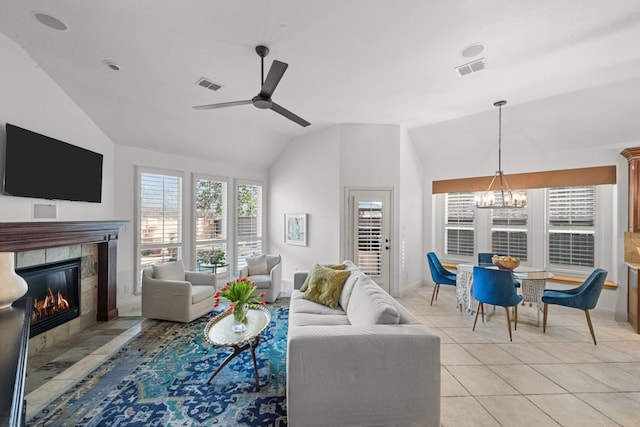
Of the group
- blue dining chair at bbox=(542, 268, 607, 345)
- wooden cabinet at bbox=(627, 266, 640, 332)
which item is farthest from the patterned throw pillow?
wooden cabinet at bbox=(627, 266, 640, 332)

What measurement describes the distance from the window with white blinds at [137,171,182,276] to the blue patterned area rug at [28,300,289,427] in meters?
1.97

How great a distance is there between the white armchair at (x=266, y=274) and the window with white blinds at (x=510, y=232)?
14.0ft

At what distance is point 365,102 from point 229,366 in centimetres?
377

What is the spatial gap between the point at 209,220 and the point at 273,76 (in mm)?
3975

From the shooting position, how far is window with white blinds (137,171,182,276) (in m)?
4.64

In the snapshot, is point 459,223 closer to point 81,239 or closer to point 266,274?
point 266,274

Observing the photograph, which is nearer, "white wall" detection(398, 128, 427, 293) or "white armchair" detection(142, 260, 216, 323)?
"white armchair" detection(142, 260, 216, 323)

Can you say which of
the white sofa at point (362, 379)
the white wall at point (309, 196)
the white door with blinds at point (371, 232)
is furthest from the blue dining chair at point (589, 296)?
the white wall at point (309, 196)

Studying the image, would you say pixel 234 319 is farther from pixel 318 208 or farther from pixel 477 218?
pixel 477 218

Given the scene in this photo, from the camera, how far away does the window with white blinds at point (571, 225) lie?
4395 millimetres

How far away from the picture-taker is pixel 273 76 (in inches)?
89.3

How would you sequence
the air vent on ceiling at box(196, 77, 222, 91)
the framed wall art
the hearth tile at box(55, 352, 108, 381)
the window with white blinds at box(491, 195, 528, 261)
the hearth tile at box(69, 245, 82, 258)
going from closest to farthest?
the hearth tile at box(55, 352, 108, 381) → the air vent on ceiling at box(196, 77, 222, 91) → the hearth tile at box(69, 245, 82, 258) → the window with white blinds at box(491, 195, 528, 261) → the framed wall art

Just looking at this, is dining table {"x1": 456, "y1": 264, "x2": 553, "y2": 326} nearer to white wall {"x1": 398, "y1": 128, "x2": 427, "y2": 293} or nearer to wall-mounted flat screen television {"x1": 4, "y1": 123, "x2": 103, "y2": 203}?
white wall {"x1": 398, "y1": 128, "x2": 427, "y2": 293}

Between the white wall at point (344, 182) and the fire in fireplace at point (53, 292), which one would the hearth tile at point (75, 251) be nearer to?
the fire in fireplace at point (53, 292)
